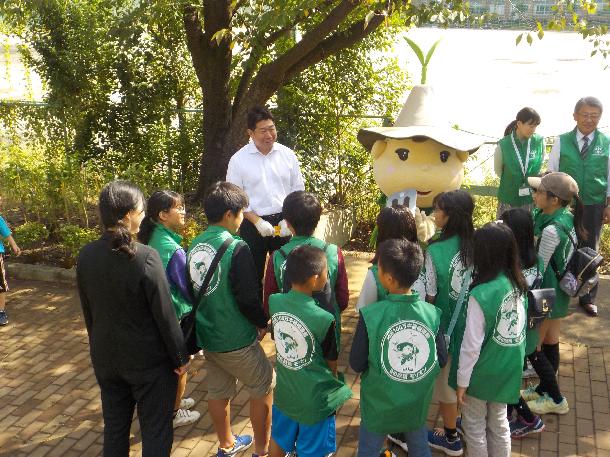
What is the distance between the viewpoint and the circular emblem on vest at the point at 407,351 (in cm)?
286

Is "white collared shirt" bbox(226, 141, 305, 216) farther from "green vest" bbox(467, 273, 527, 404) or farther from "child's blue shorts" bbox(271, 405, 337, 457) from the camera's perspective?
"green vest" bbox(467, 273, 527, 404)

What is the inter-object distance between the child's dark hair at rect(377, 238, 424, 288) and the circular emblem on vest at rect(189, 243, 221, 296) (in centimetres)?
89

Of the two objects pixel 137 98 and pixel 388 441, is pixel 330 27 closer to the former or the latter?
pixel 137 98

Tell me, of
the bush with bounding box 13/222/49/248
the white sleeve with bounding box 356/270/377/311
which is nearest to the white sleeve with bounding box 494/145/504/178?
the white sleeve with bounding box 356/270/377/311

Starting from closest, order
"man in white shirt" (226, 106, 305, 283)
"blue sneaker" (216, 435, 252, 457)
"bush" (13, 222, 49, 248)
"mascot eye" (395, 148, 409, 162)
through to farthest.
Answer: "blue sneaker" (216, 435, 252, 457) < "mascot eye" (395, 148, 409, 162) < "man in white shirt" (226, 106, 305, 283) < "bush" (13, 222, 49, 248)

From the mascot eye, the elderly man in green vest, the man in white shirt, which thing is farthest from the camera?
the elderly man in green vest

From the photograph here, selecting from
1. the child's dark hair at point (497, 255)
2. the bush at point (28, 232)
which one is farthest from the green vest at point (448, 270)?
the bush at point (28, 232)

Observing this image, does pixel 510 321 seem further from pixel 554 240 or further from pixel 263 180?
pixel 263 180

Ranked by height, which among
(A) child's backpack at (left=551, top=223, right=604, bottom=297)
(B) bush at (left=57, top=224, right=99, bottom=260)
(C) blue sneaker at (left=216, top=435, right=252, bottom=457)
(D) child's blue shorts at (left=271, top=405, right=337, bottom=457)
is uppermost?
(A) child's backpack at (left=551, top=223, right=604, bottom=297)

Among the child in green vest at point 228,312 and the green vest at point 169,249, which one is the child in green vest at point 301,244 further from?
the green vest at point 169,249

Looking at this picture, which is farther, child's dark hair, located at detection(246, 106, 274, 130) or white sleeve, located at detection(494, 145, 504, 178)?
white sleeve, located at detection(494, 145, 504, 178)

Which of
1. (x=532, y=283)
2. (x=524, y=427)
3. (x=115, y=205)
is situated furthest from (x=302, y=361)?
(x=524, y=427)

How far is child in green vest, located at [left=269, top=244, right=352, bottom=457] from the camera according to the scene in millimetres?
2984

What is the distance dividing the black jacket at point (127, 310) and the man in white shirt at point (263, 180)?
6.25ft
